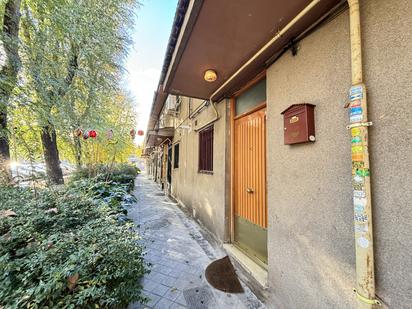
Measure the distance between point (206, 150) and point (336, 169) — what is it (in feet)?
12.1

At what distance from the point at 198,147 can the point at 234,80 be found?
8.75 feet

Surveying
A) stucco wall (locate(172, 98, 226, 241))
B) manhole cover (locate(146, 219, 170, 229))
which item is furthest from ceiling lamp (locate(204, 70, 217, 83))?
manhole cover (locate(146, 219, 170, 229))

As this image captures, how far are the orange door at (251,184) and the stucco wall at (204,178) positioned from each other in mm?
308

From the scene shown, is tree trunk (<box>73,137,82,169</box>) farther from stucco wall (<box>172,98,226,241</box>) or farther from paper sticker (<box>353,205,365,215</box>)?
paper sticker (<box>353,205,365,215</box>)

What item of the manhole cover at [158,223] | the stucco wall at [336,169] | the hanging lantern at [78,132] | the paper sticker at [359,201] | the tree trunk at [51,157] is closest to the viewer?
the stucco wall at [336,169]

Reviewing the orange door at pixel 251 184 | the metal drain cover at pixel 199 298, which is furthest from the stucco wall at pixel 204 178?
the metal drain cover at pixel 199 298

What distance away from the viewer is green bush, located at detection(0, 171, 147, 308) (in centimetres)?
123

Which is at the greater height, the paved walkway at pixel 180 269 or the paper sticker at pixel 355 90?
the paper sticker at pixel 355 90

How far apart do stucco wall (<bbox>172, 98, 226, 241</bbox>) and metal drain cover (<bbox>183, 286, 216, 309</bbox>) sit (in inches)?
48.5

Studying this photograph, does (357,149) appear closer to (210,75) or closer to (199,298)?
(210,75)

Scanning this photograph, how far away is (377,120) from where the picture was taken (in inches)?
51.7

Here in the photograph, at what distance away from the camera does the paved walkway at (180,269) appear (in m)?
2.40

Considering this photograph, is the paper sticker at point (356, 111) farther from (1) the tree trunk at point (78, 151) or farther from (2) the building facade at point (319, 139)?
(1) the tree trunk at point (78, 151)

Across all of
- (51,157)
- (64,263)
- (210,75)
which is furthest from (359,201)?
(51,157)
